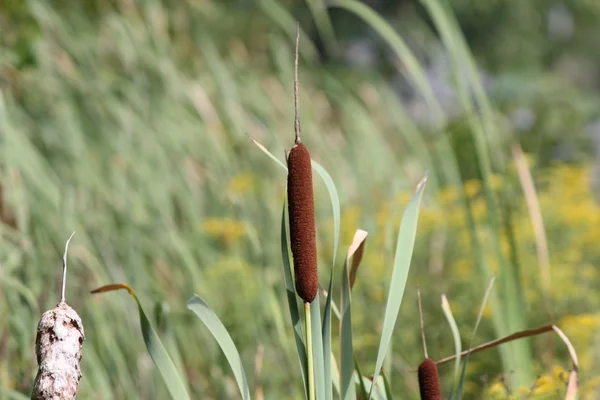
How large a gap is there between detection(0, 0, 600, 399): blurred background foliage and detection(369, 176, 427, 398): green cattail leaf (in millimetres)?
401

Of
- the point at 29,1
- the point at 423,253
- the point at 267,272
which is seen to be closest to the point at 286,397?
the point at 267,272

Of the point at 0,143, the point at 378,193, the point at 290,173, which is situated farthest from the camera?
the point at 378,193

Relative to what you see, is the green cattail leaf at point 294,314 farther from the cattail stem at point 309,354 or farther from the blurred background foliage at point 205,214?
the blurred background foliage at point 205,214

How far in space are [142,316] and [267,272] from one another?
167 centimetres

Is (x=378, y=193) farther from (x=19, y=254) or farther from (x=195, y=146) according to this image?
(x=19, y=254)

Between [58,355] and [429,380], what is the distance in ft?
1.63

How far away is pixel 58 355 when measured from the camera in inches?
38.0

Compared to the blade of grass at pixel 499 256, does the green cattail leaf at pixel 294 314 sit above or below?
below

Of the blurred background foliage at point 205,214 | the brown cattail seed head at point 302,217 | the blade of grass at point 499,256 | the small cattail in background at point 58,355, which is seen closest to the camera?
the small cattail in background at point 58,355

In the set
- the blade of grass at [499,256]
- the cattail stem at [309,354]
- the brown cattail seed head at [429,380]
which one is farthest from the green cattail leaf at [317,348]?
the blade of grass at [499,256]

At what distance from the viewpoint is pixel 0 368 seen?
2129 millimetres

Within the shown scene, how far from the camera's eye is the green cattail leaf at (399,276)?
3.67ft

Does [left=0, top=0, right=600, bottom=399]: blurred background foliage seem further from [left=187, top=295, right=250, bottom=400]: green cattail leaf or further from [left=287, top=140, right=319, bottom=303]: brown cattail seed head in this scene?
[left=287, top=140, right=319, bottom=303]: brown cattail seed head

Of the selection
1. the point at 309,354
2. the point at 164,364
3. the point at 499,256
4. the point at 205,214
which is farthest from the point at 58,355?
the point at 205,214
